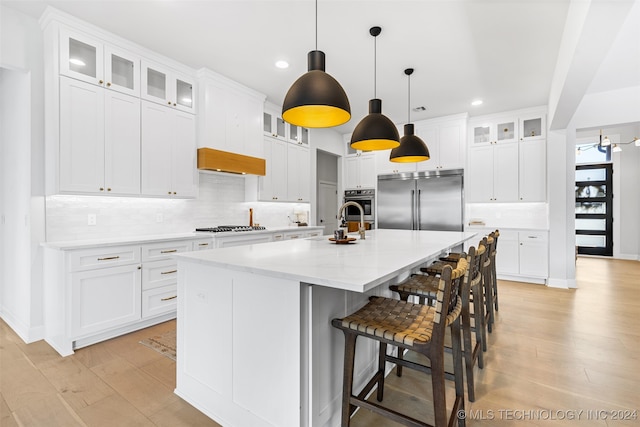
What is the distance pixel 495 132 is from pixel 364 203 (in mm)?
2596

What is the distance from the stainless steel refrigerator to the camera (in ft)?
17.2

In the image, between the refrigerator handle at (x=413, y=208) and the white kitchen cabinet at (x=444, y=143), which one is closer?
the white kitchen cabinet at (x=444, y=143)

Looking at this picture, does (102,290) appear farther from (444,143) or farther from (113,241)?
(444,143)

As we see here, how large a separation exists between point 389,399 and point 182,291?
141cm

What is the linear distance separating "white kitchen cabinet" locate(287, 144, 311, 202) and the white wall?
3023 millimetres

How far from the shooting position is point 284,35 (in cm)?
Result: 289

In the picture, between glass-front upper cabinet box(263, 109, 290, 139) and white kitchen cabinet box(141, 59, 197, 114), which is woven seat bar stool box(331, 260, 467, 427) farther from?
glass-front upper cabinet box(263, 109, 290, 139)

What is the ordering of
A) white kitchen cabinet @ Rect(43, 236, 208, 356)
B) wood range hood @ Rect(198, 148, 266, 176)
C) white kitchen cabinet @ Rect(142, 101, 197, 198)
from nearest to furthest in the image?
1. white kitchen cabinet @ Rect(43, 236, 208, 356)
2. white kitchen cabinet @ Rect(142, 101, 197, 198)
3. wood range hood @ Rect(198, 148, 266, 176)

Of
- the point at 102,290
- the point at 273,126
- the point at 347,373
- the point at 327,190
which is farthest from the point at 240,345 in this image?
the point at 327,190

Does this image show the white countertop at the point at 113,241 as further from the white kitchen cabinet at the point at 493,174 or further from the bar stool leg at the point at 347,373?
the white kitchen cabinet at the point at 493,174

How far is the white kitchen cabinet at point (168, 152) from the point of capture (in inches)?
127

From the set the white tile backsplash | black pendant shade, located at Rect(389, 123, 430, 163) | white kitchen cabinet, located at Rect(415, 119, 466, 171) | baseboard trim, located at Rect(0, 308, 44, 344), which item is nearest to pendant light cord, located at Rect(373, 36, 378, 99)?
black pendant shade, located at Rect(389, 123, 430, 163)

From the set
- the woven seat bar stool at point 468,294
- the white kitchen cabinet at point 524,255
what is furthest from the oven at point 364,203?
the woven seat bar stool at point 468,294

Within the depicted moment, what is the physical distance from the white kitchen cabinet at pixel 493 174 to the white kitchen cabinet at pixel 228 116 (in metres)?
Answer: 3.62
